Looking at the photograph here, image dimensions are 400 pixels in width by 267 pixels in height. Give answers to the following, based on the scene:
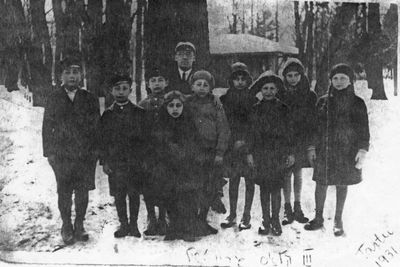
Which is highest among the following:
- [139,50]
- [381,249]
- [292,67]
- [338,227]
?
[139,50]

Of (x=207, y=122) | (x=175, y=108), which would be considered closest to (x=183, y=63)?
(x=175, y=108)

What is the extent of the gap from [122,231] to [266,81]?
121cm

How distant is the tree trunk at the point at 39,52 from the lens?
9.36 feet

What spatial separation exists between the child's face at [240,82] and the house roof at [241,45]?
147 mm

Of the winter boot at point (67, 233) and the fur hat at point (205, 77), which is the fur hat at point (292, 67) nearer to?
the fur hat at point (205, 77)

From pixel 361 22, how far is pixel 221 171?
3.95 feet

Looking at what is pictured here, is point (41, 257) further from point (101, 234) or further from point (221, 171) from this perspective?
point (221, 171)

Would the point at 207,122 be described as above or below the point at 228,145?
above

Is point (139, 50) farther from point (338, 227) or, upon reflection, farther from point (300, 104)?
point (338, 227)

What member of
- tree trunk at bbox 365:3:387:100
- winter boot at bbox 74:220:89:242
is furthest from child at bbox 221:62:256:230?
winter boot at bbox 74:220:89:242

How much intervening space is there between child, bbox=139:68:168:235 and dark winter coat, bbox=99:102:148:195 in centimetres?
5

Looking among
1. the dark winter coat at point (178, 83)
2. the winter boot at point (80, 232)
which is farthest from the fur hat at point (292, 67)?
the winter boot at point (80, 232)

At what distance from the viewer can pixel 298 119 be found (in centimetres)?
284

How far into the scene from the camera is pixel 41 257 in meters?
2.86
